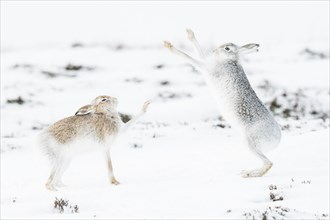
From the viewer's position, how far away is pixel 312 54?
3250cm

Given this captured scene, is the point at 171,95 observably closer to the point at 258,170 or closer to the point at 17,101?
the point at 17,101

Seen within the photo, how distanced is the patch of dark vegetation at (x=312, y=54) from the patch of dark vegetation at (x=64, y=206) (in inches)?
1074

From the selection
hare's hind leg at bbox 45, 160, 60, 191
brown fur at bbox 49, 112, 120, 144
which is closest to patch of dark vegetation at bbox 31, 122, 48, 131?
brown fur at bbox 49, 112, 120, 144

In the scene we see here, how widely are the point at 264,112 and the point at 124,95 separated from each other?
17.0 m

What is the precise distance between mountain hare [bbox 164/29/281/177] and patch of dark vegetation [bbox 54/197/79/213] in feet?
9.85

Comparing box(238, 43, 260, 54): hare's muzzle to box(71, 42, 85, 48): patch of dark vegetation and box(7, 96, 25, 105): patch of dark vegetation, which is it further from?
box(71, 42, 85, 48): patch of dark vegetation

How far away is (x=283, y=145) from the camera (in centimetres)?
1123

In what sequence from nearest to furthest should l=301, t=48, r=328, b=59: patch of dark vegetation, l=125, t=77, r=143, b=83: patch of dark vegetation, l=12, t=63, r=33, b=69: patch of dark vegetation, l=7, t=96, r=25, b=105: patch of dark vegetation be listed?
l=7, t=96, r=25, b=105: patch of dark vegetation < l=125, t=77, r=143, b=83: patch of dark vegetation < l=12, t=63, r=33, b=69: patch of dark vegetation < l=301, t=48, r=328, b=59: patch of dark vegetation

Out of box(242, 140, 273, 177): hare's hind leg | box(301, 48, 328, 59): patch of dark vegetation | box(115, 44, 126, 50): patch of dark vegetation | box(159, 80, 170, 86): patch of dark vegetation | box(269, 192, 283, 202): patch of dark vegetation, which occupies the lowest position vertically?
box(269, 192, 283, 202): patch of dark vegetation

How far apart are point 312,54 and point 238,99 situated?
2511cm

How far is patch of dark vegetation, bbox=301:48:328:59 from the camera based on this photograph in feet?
105

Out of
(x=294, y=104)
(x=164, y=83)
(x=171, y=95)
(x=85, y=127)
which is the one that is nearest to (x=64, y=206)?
(x=85, y=127)

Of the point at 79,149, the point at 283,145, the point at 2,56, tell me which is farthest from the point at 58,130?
the point at 2,56

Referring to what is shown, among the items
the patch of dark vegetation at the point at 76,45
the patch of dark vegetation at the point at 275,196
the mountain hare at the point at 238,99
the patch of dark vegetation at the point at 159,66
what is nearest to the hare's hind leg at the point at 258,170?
the mountain hare at the point at 238,99
